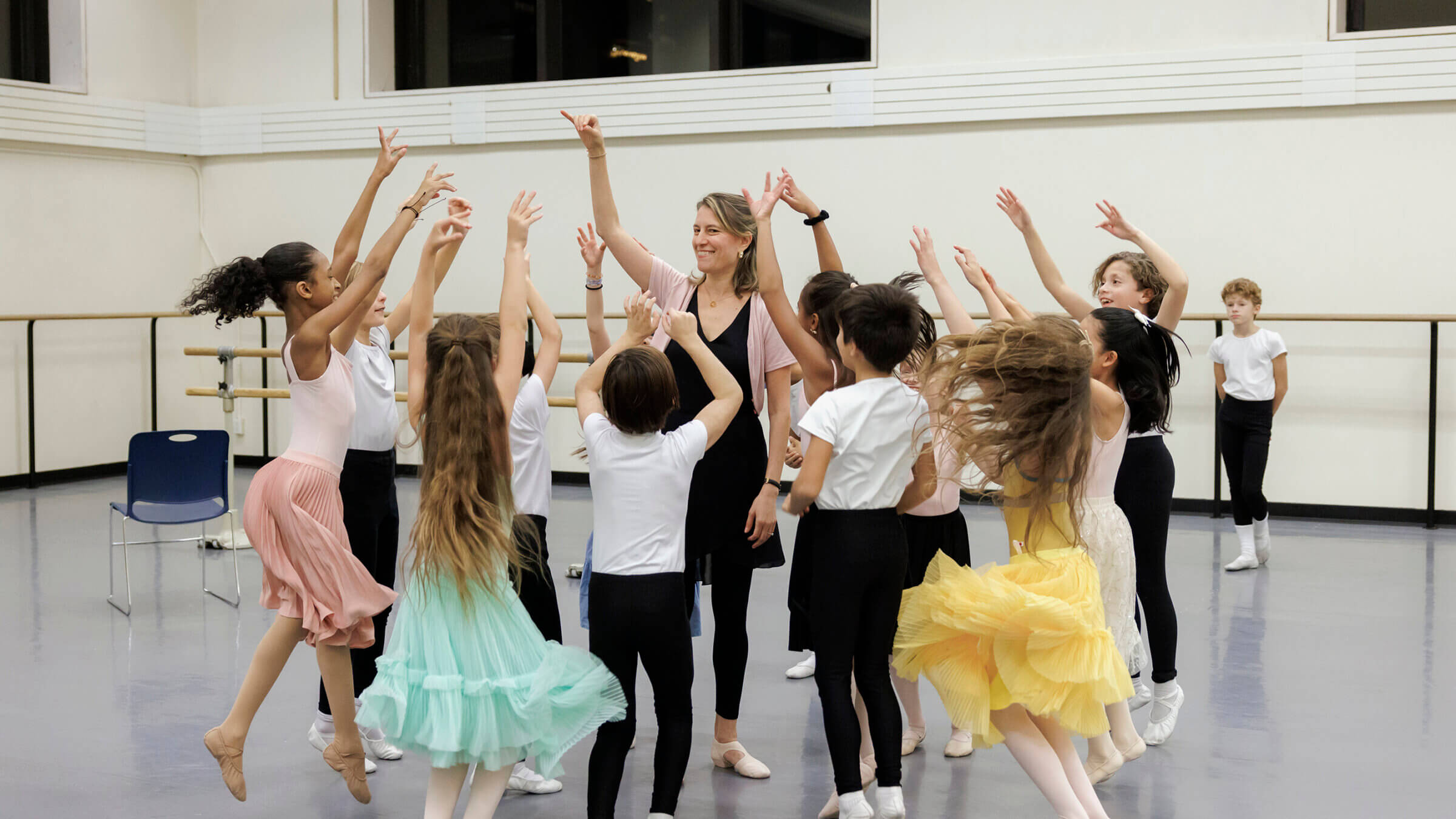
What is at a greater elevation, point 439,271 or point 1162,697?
point 439,271

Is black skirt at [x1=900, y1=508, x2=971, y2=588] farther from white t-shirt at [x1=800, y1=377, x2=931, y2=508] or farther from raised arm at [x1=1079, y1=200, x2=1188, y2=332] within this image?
raised arm at [x1=1079, y1=200, x2=1188, y2=332]

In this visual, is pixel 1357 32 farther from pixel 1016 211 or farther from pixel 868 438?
pixel 868 438

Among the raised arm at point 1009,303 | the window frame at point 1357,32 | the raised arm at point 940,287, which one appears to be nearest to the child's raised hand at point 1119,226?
the raised arm at point 1009,303

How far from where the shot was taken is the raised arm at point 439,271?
108 inches

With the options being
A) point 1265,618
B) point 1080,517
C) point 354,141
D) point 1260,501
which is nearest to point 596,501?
point 1080,517

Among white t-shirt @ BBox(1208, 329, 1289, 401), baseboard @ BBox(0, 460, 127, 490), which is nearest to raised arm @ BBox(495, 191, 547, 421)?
white t-shirt @ BBox(1208, 329, 1289, 401)

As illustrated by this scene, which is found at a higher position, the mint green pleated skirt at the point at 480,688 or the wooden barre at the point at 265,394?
the wooden barre at the point at 265,394

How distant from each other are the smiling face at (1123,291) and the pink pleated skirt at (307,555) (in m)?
2.11

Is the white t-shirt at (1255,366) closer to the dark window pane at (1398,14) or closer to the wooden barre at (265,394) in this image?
the dark window pane at (1398,14)

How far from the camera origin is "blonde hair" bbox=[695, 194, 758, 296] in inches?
114

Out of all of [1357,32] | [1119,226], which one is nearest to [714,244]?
[1119,226]

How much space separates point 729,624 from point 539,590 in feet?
1.53

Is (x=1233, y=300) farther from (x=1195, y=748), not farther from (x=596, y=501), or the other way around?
(x=596, y=501)

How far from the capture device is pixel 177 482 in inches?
199
